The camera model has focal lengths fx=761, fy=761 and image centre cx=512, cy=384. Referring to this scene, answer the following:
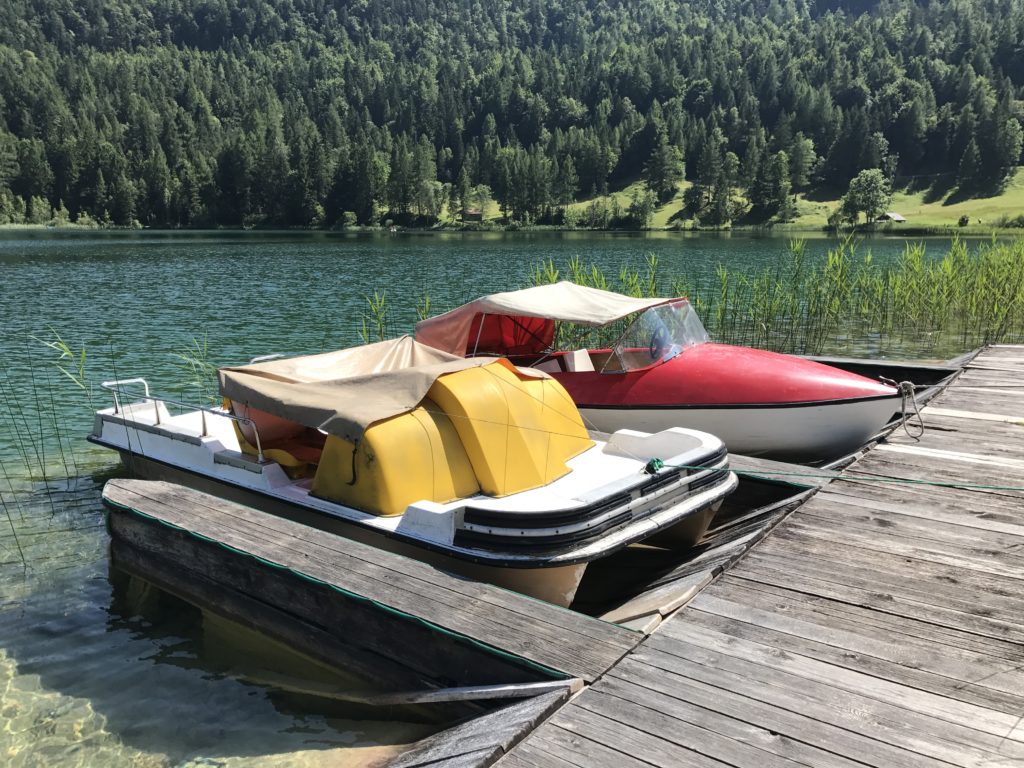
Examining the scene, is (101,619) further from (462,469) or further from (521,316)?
(521,316)

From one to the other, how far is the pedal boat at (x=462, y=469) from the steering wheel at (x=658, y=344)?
7.91 feet

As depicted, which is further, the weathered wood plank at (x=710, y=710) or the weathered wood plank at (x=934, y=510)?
the weathered wood plank at (x=934, y=510)

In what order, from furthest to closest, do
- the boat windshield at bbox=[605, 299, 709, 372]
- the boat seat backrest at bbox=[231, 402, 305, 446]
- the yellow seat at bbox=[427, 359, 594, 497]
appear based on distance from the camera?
1. the boat windshield at bbox=[605, 299, 709, 372]
2. the boat seat backrest at bbox=[231, 402, 305, 446]
3. the yellow seat at bbox=[427, 359, 594, 497]

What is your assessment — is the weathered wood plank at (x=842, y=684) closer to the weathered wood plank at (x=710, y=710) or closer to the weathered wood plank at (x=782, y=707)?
the weathered wood plank at (x=782, y=707)

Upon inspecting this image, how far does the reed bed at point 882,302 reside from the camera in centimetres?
1639

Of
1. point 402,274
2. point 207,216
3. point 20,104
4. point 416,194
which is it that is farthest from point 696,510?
point 20,104

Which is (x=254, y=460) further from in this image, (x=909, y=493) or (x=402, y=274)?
(x=402, y=274)

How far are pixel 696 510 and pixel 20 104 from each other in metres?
212

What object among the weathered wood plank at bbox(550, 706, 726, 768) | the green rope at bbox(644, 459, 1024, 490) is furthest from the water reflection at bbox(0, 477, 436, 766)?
the green rope at bbox(644, 459, 1024, 490)

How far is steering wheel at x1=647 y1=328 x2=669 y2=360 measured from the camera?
10.0 m

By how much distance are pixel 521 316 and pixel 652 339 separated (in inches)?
71.9

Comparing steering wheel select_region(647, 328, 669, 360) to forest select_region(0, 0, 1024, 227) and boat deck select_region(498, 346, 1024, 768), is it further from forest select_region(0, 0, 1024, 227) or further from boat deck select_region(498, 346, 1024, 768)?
forest select_region(0, 0, 1024, 227)

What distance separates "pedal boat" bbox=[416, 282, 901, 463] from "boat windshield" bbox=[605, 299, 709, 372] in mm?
13

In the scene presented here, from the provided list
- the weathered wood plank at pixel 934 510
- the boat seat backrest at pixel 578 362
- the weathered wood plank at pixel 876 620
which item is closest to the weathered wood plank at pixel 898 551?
the weathered wood plank at pixel 934 510
